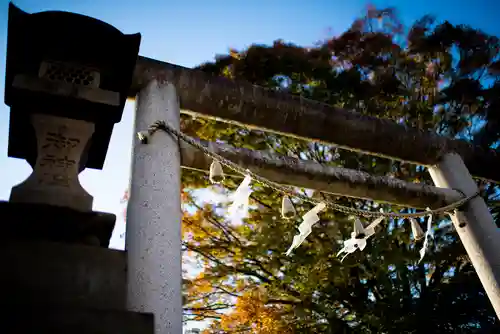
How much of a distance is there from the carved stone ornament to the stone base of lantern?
14 centimetres

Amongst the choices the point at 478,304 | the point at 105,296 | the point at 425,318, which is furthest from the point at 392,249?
the point at 105,296

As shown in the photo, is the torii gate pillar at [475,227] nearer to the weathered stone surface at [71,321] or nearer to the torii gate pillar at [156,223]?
the torii gate pillar at [156,223]

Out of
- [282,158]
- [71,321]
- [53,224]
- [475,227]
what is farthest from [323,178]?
[71,321]

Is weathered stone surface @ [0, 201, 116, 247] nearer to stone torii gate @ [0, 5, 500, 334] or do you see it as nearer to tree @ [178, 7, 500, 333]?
stone torii gate @ [0, 5, 500, 334]

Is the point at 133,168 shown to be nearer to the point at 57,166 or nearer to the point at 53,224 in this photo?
the point at 57,166

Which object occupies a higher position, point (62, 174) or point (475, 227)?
point (62, 174)

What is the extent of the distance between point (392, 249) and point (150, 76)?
4479 mm

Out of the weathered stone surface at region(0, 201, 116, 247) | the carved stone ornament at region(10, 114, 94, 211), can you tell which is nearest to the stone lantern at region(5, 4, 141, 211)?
the carved stone ornament at region(10, 114, 94, 211)

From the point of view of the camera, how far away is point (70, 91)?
2.86m

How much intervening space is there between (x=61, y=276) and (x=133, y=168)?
3.60 ft

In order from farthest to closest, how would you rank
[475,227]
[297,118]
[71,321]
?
1. [475,227]
2. [297,118]
3. [71,321]

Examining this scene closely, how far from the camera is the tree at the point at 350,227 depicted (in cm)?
611

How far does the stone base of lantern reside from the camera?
1.91 meters

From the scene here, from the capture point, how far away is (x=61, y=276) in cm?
215
